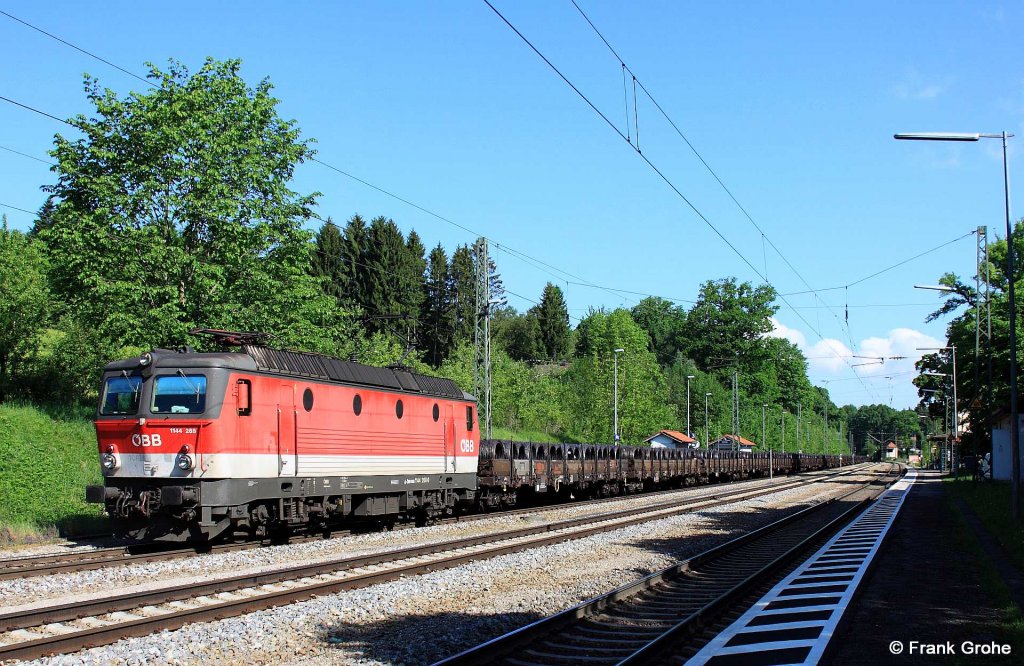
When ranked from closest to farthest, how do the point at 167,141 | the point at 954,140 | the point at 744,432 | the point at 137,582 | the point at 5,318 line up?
the point at 137,582 → the point at 954,140 → the point at 167,141 → the point at 5,318 → the point at 744,432

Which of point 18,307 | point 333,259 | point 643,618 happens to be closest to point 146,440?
point 643,618

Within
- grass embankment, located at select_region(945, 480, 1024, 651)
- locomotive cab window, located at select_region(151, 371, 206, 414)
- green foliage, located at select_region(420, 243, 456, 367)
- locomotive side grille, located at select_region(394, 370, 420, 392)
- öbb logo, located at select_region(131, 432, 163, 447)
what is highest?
green foliage, located at select_region(420, 243, 456, 367)

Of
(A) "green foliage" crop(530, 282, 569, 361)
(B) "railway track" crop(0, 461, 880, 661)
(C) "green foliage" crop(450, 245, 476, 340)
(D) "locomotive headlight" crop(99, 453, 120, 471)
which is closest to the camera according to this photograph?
(B) "railway track" crop(0, 461, 880, 661)

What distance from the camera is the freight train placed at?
15.3 m

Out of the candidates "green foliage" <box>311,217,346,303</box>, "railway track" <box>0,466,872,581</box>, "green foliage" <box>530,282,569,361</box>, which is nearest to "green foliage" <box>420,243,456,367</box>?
"green foliage" <box>311,217,346,303</box>

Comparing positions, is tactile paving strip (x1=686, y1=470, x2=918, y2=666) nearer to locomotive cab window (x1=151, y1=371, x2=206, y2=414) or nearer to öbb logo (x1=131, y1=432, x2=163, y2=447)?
locomotive cab window (x1=151, y1=371, x2=206, y2=414)

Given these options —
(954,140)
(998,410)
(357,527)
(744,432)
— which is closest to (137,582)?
(357,527)

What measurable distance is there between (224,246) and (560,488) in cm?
1526

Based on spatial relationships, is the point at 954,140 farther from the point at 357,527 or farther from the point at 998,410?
the point at 998,410

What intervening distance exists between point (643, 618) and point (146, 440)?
954 cm

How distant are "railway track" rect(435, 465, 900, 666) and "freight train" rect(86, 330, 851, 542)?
7596 millimetres

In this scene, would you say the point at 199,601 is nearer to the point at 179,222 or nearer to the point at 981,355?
the point at 179,222

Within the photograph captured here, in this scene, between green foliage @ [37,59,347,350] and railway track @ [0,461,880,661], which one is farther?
green foliage @ [37,59,347,350]

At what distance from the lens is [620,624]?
10289mm
